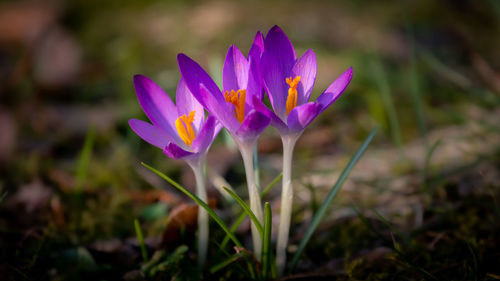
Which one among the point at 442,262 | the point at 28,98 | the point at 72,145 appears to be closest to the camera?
the point at 442,262

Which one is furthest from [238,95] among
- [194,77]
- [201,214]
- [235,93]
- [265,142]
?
[265,142]

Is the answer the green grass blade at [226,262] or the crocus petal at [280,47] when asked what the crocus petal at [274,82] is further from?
the green grass blade at [226,262]

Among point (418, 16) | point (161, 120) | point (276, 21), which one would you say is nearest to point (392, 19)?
point (418, 16)

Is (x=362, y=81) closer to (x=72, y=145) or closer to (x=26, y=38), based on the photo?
(x=72, y=145)

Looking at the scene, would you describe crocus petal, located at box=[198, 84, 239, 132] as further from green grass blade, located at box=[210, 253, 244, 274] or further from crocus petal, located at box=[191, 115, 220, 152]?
green grass blade, located at box=[210, 253, 244, 274]

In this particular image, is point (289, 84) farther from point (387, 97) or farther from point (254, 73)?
point (387, 97)

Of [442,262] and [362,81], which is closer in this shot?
[442,262]
